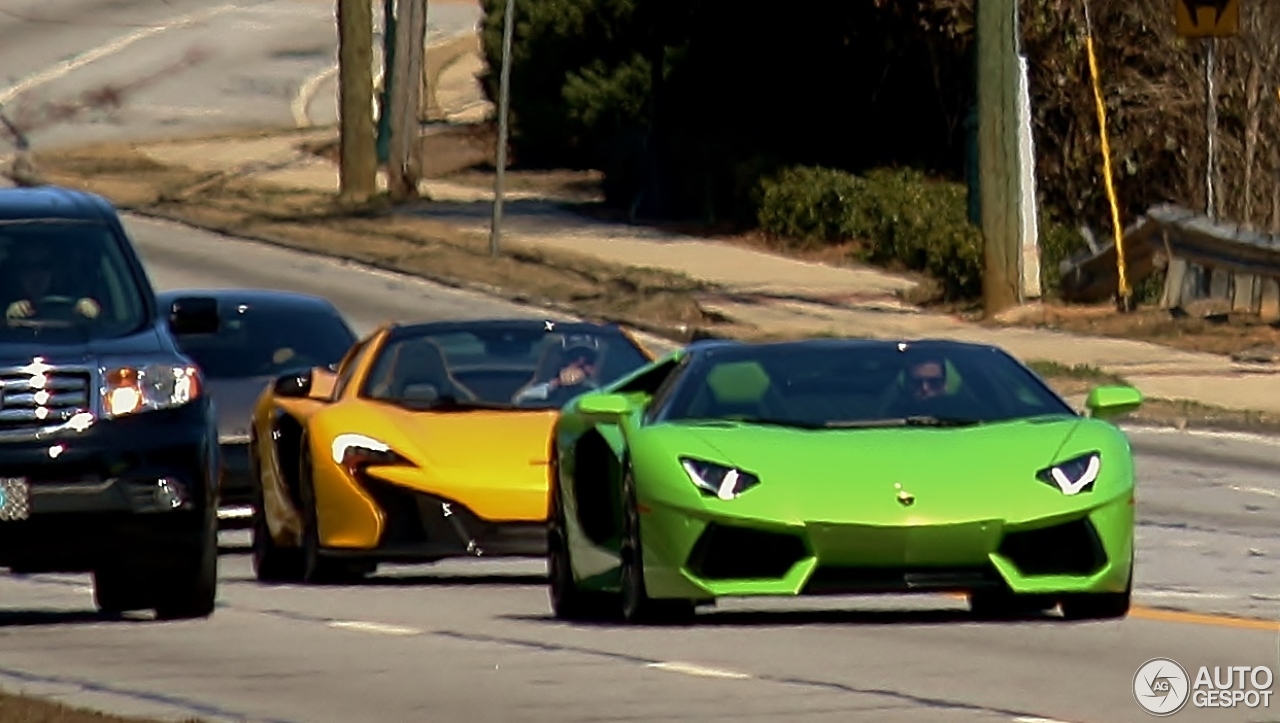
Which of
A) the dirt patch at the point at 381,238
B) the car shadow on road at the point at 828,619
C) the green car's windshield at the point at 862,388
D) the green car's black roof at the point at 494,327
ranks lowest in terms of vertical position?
the dirt patch at the point at 381,238

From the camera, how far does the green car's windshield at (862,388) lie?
12883 mm

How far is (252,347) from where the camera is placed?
21.4 m

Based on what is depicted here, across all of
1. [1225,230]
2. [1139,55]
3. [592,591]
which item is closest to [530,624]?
[592,591]

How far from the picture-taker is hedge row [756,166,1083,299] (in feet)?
128

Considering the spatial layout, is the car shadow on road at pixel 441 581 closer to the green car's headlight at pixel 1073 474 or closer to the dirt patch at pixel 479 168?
the green car's headlight at pixel 1073 474

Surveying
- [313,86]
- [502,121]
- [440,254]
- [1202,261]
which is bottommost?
[313,86]

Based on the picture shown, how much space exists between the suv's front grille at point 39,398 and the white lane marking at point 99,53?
169 ft

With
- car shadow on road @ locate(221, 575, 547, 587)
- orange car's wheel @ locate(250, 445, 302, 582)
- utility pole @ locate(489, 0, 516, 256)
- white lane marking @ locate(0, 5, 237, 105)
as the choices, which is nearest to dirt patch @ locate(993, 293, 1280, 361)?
utility pole @ locate(489, 0, 516, 256)

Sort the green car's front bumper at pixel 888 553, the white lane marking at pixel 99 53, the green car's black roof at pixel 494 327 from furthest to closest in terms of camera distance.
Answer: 1. the white lane marking at pixel 99 53
2. the green car's black roof at pixel 494 327
3. the green car's front bumper at pixel 888 553

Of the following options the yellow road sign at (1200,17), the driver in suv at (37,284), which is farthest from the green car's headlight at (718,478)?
the yellow road sign at (1200,17)

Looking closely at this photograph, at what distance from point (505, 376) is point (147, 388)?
4.37m

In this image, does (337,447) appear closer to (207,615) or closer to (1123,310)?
(207,615)

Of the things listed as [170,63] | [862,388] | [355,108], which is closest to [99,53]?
[170,63]

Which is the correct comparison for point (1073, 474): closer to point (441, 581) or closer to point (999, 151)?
Answer: point (441, 581)
